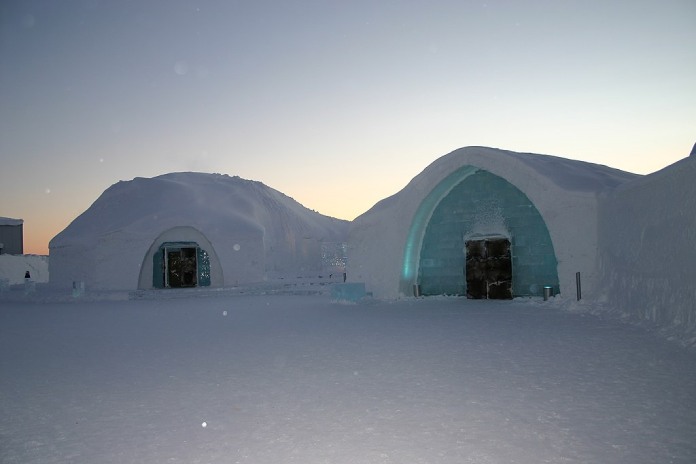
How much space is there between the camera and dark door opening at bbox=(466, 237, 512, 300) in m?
16.8

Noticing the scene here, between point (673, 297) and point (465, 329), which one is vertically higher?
point (673, 297)

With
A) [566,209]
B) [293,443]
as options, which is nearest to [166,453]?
[293,443]

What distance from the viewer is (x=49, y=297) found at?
21.9m

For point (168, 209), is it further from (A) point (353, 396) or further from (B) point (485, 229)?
(A) point (353, 396)

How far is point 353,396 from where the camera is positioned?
5336 mm

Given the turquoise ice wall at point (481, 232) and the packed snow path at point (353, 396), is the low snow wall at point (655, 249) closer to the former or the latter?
the packed snow path at point (353, 396)

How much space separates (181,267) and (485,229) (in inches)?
621

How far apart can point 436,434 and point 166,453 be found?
81.0 inches

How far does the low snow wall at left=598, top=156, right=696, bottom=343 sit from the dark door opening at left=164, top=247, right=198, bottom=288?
19.2 m

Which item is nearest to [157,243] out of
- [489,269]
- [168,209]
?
[168,209]

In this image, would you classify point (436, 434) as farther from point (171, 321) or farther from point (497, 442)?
point (171, 321)

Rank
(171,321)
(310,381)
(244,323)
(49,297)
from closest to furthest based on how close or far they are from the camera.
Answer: (310,381)
(244,323)
(171,321)
(49,297)

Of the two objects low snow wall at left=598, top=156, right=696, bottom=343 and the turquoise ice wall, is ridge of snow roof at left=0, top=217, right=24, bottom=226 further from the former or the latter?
low snow wall at left=598, top=156, right=696, bottom=343

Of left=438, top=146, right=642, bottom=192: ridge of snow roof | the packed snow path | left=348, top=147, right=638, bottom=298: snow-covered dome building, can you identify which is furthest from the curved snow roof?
the packed snow path
